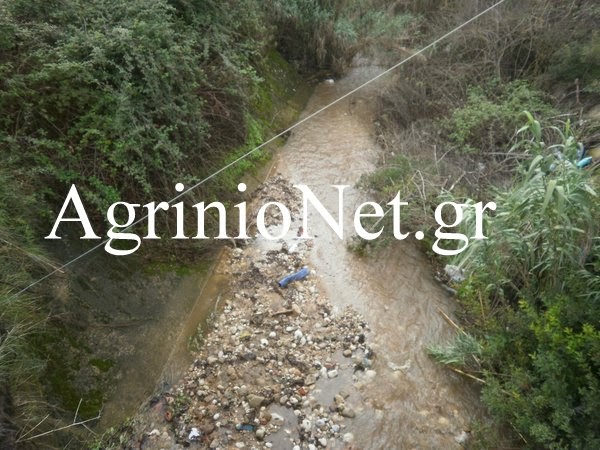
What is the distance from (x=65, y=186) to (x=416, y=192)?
123 inches

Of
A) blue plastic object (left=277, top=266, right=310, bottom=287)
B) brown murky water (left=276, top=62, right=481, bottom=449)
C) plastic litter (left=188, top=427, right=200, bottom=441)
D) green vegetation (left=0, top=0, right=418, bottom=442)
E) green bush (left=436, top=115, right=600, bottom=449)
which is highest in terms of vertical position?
green vegetation (left=0, top=0, right=418, bottom=442)

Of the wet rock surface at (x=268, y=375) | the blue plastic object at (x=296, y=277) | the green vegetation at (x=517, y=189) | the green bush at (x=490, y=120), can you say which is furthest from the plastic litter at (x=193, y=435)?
the green bush at (x=490, y=120)

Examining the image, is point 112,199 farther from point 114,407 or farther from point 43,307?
point 114,407

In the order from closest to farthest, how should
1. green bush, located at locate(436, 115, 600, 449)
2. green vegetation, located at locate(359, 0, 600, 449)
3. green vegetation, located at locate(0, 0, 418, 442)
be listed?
green bush, located at locate(436, 115, 600, 449)
green vegetation, located at locate(359, 0, 600, 449)
green vegetation, located at locate(0, 0, 418, 442)

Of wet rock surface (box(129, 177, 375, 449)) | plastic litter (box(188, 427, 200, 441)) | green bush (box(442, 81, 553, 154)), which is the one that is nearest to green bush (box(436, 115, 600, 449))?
wet rock surface (box(129, 177, 375, 449))

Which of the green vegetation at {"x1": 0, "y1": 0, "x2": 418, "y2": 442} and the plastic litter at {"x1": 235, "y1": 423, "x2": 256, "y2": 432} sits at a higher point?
the green vegetation at {"x1": 0, "y1": 0, "x2": 418, "y2": 442}

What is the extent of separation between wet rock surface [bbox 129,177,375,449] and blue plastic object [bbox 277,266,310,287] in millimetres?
41

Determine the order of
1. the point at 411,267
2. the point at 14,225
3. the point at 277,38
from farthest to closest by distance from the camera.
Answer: the point at 277,38 < the point at 411,267 < the point at 14,225

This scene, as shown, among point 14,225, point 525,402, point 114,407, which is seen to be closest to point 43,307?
point 14,225

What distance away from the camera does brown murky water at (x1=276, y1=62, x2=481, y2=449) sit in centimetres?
302

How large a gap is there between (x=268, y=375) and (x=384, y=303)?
123 cm

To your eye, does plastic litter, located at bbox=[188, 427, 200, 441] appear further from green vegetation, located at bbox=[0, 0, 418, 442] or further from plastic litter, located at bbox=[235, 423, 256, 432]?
green vegetation, located at bbox=[0, 0, 418, 442]

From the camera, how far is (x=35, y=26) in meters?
3.33

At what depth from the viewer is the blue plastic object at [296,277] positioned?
12.7 ft
